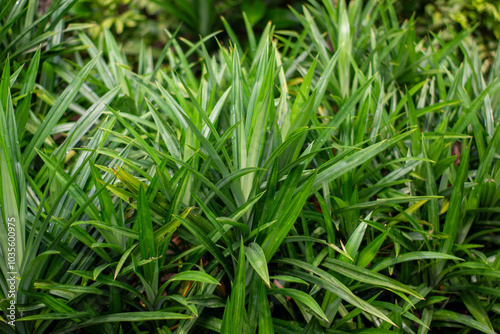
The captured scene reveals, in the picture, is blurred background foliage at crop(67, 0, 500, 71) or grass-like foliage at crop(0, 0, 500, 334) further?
blurred background foliage at crop(67, 0, 500, 71)

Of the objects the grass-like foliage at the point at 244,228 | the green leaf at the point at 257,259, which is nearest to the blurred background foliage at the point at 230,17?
the grass-like foliage at the point at 244,228

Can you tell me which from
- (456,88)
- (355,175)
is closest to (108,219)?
(355,175)

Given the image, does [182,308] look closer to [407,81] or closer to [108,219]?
[108,219]

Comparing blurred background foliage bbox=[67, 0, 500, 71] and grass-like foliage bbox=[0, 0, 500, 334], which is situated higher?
blurred background foliage bbox=[67, 0, 500, 71]

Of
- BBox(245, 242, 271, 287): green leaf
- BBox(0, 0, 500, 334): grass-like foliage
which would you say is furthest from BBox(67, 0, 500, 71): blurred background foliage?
BBox(245, 242, 271, 287): green leaf

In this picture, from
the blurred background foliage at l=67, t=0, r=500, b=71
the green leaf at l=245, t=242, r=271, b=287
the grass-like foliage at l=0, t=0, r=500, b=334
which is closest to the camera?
the green leaf at l=245, t=242, r=271, b=287

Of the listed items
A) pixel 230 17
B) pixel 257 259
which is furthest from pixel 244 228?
pixel 230 17

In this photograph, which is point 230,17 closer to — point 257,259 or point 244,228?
point 244,228

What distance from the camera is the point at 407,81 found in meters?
2.08

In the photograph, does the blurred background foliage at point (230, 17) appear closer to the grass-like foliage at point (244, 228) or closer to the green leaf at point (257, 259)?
the grass-like foliage at point (244, 228)

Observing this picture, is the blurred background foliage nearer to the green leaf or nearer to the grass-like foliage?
the grass-like foliage

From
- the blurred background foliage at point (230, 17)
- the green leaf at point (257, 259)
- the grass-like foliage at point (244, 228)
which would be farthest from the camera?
the blurred background foliage at point (230, 17)

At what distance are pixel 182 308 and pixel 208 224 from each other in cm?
26

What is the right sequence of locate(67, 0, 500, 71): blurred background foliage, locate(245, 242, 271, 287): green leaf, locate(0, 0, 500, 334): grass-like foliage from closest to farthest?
locate(245, 242, 271, 287): green leaf < locate(0, 0, 500, 334): grass-like foliage < locate(67, 0, 500, 71): blurred background foliage
